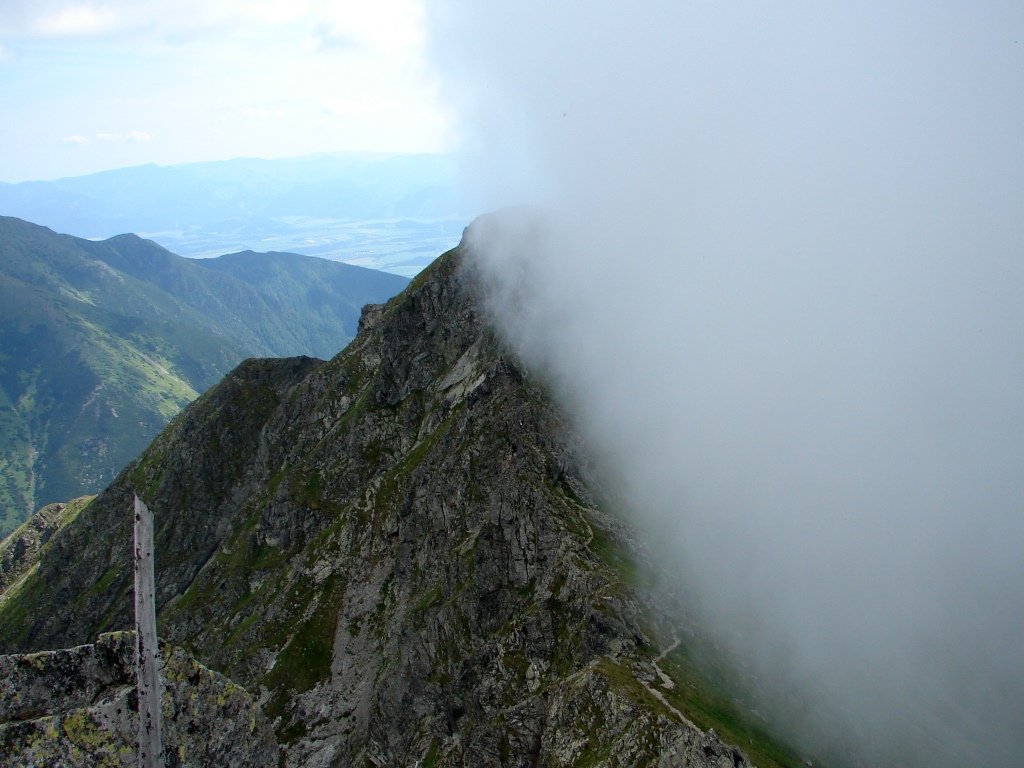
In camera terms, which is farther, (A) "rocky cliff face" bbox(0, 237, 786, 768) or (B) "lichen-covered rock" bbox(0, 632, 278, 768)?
(A) "rocky cliff face" bbox(0, 237, 786, 768)

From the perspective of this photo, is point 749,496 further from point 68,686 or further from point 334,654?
point 68,686

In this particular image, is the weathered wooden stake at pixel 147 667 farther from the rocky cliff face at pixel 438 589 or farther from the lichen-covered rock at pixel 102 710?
the rocky cliff face at pixel 438 589

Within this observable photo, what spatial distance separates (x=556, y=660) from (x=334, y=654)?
214 feet

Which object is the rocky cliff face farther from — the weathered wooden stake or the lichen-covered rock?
the weathered wooden stake

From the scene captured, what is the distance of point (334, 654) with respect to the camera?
477 feet

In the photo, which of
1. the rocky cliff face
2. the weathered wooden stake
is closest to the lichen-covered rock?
the weathered wooden stake

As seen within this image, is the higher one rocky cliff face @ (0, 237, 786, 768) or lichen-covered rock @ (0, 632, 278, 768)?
lichen-covered rock @ (0, 632, 278, 768)

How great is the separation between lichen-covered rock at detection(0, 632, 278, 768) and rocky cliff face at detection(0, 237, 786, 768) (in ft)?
200

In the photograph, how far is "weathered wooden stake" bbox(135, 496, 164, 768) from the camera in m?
15.5

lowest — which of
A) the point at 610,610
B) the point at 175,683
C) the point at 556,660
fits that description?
the point at 556,660

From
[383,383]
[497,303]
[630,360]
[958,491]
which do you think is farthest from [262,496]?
[958,491]

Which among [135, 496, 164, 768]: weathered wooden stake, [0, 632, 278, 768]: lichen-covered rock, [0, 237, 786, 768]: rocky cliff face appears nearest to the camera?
[135, 496, 164, 768]: weathered wooden stake

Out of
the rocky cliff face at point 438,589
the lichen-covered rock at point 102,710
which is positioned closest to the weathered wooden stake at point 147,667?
the lichen-covered rock at point 102,710

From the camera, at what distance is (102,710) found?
684 inches
